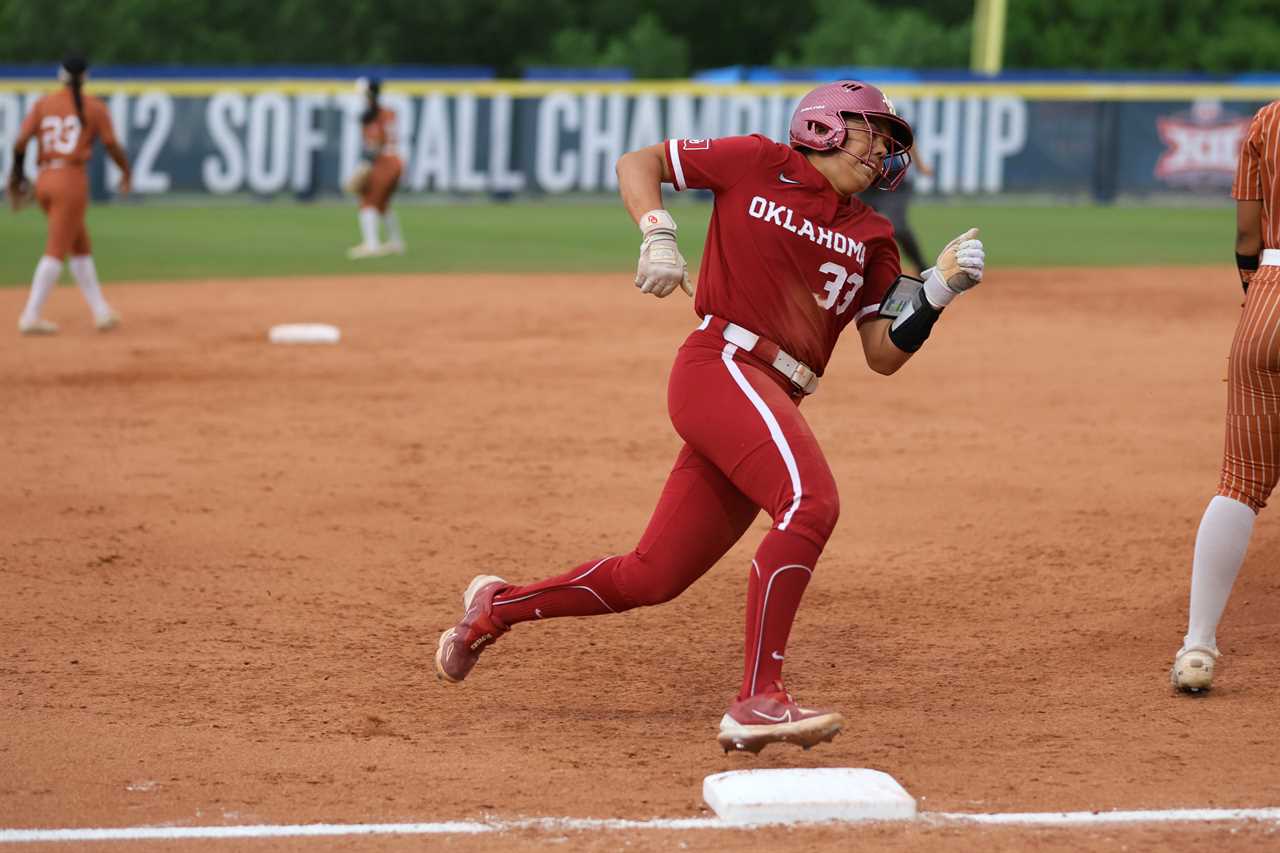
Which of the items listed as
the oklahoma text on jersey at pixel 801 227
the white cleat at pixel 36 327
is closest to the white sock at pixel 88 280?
the white cleat at pixel 36 327

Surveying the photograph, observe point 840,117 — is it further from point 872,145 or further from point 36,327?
point 36,327

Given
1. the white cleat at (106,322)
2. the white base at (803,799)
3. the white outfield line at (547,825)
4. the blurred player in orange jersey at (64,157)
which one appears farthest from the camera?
the white cleat at (106,322)

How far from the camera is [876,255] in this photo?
17.0 ft

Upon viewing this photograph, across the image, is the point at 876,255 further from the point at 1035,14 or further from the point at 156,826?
the point at 1035,14

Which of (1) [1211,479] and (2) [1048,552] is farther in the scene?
(1) [1211,479]

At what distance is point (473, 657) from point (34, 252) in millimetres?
18152

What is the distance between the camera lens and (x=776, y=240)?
5004 millimetres

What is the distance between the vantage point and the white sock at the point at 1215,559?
18.0 feet

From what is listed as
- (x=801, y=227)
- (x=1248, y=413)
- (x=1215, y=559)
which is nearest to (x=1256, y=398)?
(x=1248, y=413)

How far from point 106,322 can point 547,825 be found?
11.4 metres

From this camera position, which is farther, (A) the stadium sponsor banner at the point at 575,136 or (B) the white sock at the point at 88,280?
(A) the stadium sponsor banner at the point at 575,136

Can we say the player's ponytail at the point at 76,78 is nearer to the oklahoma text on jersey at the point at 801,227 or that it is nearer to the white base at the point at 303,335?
the white base at the point at 303,335

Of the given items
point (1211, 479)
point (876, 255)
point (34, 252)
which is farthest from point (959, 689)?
point (34, 252)

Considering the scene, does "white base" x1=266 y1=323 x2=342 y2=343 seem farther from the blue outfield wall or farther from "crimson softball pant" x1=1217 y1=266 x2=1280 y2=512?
the blue outfield wall
